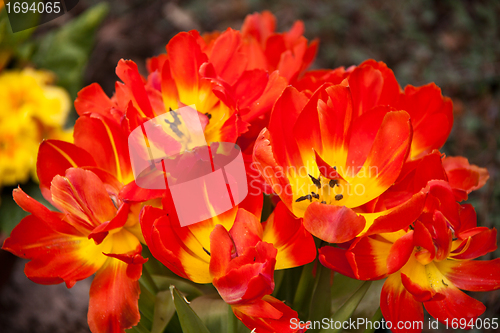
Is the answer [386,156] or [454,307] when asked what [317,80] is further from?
[454,307]

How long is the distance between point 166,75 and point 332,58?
4.30 feet

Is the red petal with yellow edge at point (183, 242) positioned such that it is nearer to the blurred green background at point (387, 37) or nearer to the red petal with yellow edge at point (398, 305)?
the red petal with yellow edge at point (398, 305)

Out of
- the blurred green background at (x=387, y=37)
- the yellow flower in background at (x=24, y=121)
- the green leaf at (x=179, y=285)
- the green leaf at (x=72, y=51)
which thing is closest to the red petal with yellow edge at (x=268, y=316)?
the green leaf at (x=179, y=285)

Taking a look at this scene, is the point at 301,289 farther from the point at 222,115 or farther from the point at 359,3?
the point at 359,3

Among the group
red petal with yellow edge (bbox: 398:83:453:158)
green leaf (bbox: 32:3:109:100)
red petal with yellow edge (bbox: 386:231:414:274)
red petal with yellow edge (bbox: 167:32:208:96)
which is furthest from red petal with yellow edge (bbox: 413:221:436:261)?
green leaf (bbox: 32:3:109:100)

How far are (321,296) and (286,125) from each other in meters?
0.16

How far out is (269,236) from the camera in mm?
332

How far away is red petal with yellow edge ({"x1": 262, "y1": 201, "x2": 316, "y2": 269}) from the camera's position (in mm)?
311

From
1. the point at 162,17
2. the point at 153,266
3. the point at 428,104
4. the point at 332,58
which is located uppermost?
the point at 428,104

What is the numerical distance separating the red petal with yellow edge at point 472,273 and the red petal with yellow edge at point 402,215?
82mm

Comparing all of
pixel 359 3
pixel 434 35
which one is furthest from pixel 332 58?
pixel 434 35

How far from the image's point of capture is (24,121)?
856 mm

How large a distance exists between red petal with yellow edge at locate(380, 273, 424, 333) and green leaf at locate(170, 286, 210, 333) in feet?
0.48

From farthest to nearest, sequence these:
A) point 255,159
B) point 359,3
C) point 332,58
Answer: point 359,3 → point 332,58 → point 255,159
